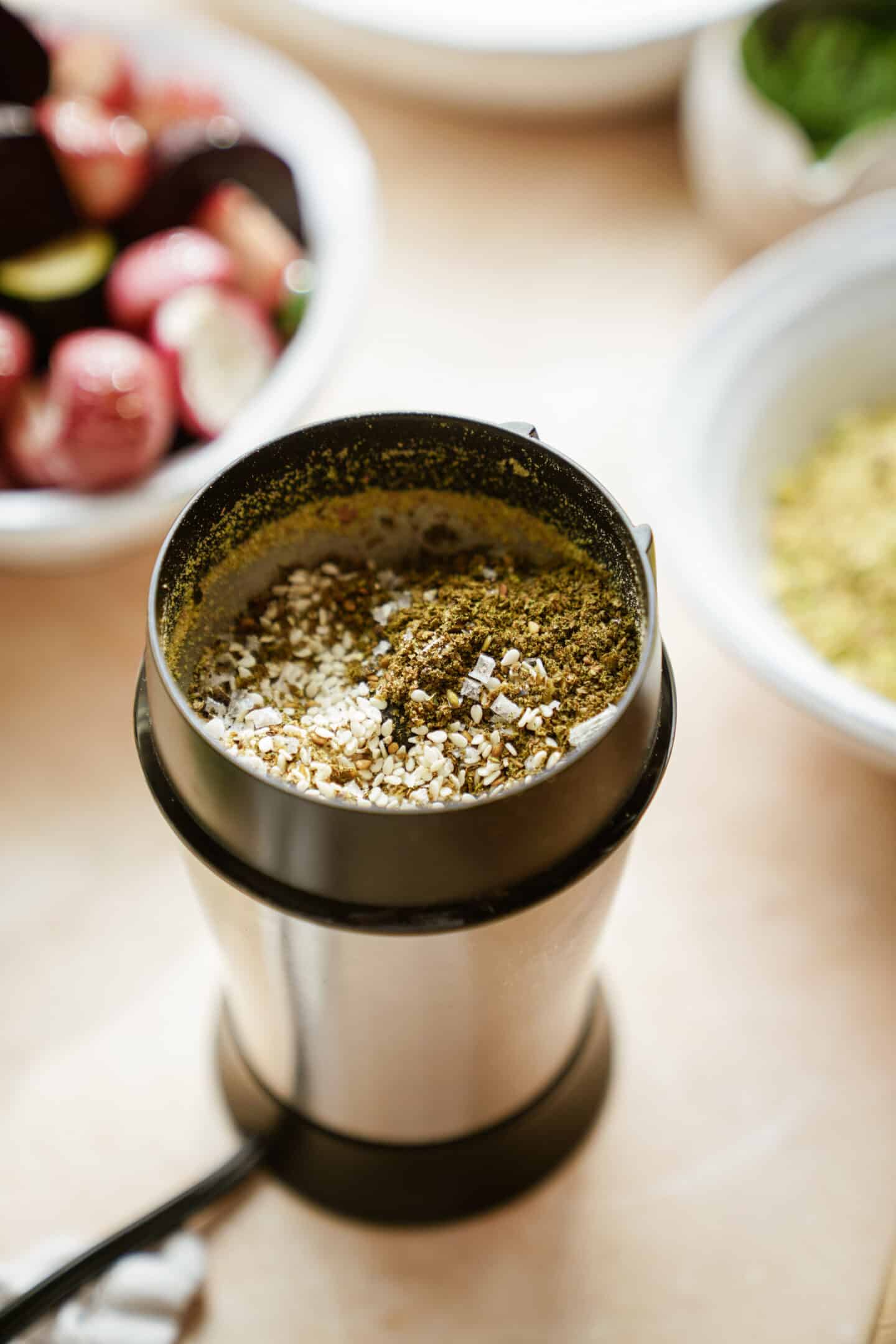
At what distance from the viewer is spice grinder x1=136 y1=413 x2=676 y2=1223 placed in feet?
1.27

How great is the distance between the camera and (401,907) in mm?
404

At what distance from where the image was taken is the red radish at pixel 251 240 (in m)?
0.85

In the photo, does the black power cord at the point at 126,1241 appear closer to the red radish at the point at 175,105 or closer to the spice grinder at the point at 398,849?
the spice grinder at the point at 398,849

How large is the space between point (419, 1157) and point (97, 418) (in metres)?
0.45

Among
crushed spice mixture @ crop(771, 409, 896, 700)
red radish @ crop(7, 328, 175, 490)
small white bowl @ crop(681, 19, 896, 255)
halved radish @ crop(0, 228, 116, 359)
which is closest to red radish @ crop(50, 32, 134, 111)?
halved radish @ crop(0, 228, 116, 359)

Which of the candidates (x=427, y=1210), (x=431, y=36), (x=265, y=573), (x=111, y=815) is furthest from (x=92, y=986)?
(x=431, y=36)

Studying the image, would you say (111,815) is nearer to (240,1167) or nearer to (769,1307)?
(240,1167)

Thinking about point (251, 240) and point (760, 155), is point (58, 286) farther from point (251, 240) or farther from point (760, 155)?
point (760, 155)

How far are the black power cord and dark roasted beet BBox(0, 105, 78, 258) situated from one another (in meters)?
0.60

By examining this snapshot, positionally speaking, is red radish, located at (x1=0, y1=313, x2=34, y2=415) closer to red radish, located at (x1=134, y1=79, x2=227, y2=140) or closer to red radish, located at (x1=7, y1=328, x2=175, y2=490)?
red radish, located at (x1=7, y1=328, x2=175, y2=490)

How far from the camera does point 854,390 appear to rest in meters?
0.87

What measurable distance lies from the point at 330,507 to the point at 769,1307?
47cm

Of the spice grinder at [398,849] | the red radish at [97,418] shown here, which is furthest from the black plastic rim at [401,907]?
the red radish at [97,418]

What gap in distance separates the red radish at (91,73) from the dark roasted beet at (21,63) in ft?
0.04
